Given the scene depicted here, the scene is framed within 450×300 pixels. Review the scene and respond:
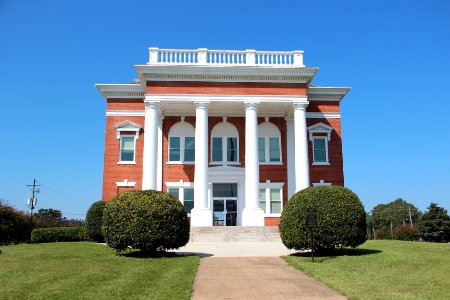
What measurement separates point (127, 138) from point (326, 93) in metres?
16.1

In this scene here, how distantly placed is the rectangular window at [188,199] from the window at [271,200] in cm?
524

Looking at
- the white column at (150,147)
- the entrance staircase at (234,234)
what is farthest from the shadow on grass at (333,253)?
the white column at (150,147)

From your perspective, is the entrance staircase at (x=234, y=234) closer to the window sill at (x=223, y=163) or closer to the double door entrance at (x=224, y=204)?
the double door entrance at (x=224, y=204)

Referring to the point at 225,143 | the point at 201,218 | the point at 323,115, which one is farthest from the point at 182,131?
the point at 323,115

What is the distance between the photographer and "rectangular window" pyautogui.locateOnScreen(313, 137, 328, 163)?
35438mm

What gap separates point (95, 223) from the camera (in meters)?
26.0

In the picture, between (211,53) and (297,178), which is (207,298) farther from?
(211,53)

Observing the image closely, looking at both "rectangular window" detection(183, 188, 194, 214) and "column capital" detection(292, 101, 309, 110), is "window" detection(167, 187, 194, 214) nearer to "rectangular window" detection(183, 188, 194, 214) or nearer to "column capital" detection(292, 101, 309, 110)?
"rectangular window" detection(183, 188, 194, 214)

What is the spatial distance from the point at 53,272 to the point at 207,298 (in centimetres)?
536

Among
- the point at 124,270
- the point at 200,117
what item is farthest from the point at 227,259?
the point at 200,117

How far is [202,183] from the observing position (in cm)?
3091

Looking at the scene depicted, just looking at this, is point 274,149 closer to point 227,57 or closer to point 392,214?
point 227,57

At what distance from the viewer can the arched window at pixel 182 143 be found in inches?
1371

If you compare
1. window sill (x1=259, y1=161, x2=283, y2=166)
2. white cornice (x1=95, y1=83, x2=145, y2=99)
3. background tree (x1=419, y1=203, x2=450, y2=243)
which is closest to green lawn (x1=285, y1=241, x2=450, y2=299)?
window sill (x1=259, y1=161, x2=283, y2=166)
